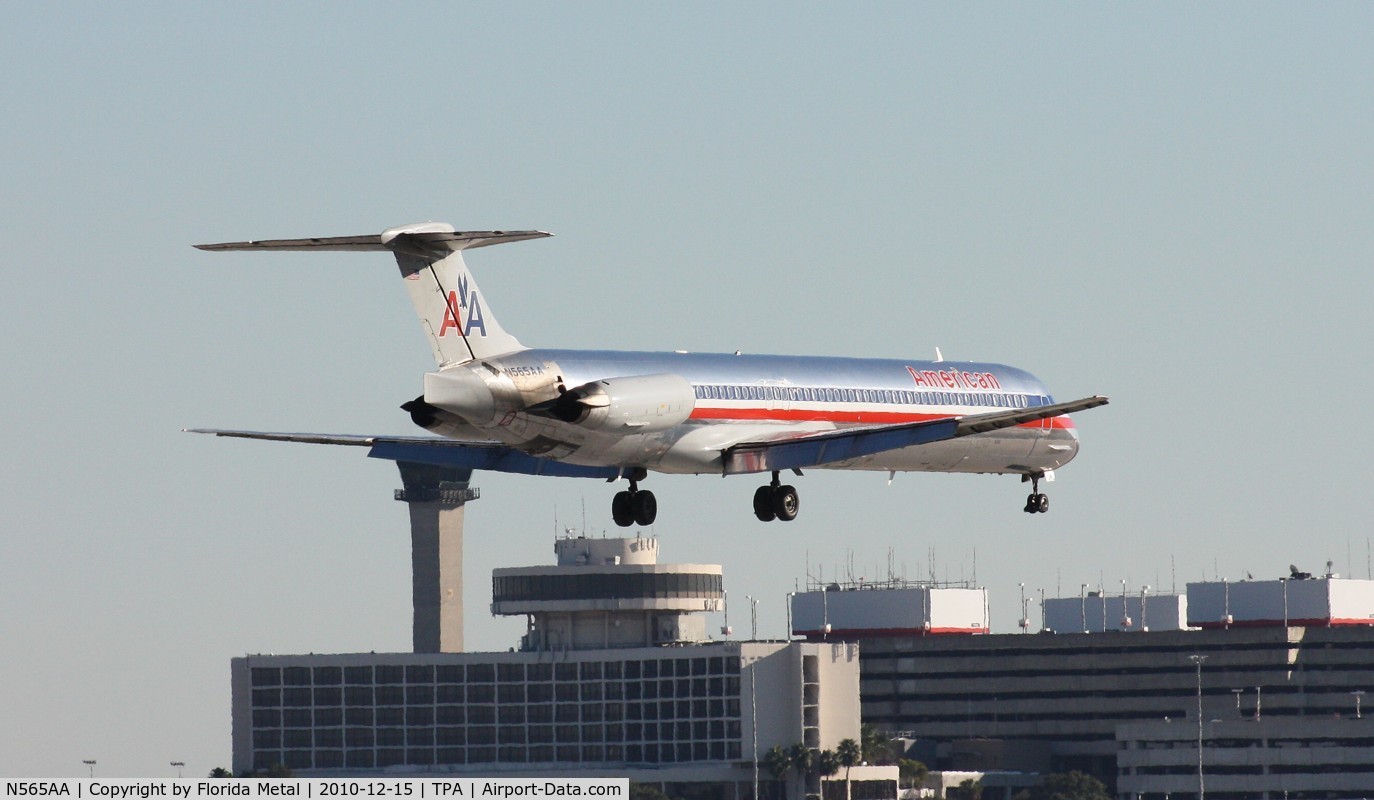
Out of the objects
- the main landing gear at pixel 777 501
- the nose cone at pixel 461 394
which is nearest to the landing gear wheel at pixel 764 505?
the main landing gear at pixel 777 501

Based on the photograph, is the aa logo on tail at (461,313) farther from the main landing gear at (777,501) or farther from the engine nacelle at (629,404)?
the main landing gear at (777,501)

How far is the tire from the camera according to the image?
68000 mm

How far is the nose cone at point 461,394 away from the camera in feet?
195

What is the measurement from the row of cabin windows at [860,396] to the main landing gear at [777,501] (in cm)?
247

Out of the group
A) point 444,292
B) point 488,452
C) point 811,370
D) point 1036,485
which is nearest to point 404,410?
point 444,292

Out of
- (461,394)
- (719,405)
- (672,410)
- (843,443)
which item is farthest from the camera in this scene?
(843,443)

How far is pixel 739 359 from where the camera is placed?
67938mm

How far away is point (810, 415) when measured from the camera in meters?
69.1

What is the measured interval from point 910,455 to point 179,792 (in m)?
23.7

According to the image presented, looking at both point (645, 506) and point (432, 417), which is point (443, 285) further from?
point (645, 506)

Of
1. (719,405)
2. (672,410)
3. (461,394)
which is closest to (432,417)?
(461,394)

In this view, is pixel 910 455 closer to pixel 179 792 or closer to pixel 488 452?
pixel 488 452

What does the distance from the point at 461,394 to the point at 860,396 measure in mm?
14700

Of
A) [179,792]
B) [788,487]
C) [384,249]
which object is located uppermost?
[384,249]
